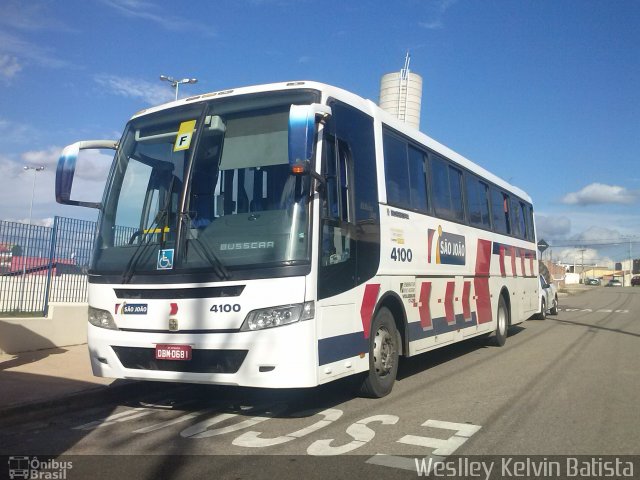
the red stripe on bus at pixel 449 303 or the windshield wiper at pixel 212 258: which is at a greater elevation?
the windshield wiper at pixel 212 258

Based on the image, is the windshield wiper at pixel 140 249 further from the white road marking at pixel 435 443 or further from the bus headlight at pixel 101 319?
the white road marking at pixel 435 443

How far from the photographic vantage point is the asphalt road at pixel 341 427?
16.0 ft

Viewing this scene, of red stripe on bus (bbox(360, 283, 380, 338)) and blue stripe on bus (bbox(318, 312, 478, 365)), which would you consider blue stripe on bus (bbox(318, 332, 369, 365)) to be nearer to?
blue stripe on bus (bbox(318, 312, 478, 365))

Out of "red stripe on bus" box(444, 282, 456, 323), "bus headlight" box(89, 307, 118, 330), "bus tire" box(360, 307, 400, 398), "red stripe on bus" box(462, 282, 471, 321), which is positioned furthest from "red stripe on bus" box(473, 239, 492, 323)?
"bus headlight" box(89, 307, 118, 330)

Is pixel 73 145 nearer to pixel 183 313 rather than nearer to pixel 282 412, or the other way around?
pixel 183 313

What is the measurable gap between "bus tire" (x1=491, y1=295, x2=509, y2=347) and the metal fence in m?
8.67

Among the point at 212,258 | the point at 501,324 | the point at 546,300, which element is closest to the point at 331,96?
the point at 212,258

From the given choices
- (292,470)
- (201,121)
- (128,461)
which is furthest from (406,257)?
(128,461)

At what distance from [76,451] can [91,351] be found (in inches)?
59.7

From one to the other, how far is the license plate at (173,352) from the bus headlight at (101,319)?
0.70m

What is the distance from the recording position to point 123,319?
6.26 metres
